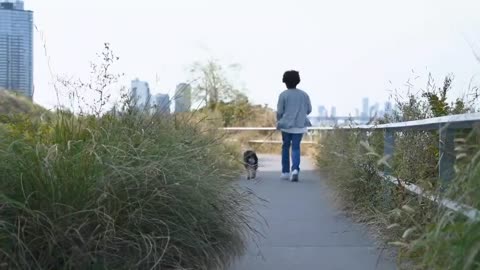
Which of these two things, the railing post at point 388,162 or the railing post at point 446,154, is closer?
the railing post at point 446,154

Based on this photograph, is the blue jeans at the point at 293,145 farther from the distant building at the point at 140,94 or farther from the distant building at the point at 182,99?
the distant building at the point at 140,94

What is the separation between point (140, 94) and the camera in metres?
7.09

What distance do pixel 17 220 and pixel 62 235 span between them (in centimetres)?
28

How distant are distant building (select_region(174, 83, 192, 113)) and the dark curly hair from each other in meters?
4.88

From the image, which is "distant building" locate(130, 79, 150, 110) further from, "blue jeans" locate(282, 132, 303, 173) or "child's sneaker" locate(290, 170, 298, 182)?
"child's sneaker" locate(290, 170, 298, 182)

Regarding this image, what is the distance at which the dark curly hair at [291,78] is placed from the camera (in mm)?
12773

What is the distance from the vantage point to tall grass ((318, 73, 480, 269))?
3406mm

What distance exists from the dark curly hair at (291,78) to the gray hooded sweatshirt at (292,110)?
0.16m

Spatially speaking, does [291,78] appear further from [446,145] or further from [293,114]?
[446,145]

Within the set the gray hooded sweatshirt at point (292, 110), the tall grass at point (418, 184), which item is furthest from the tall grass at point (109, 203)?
the gray hooded sweatshirt at point (292, 110)

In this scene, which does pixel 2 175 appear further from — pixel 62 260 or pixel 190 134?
pixel 190 134

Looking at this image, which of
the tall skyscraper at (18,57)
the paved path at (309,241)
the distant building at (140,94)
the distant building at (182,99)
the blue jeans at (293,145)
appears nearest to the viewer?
the paved path at (309,241)

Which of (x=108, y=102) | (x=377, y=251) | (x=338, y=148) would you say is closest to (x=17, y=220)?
(x=108, y=102)

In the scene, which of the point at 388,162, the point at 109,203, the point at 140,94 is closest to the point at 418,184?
the point at 388,162
